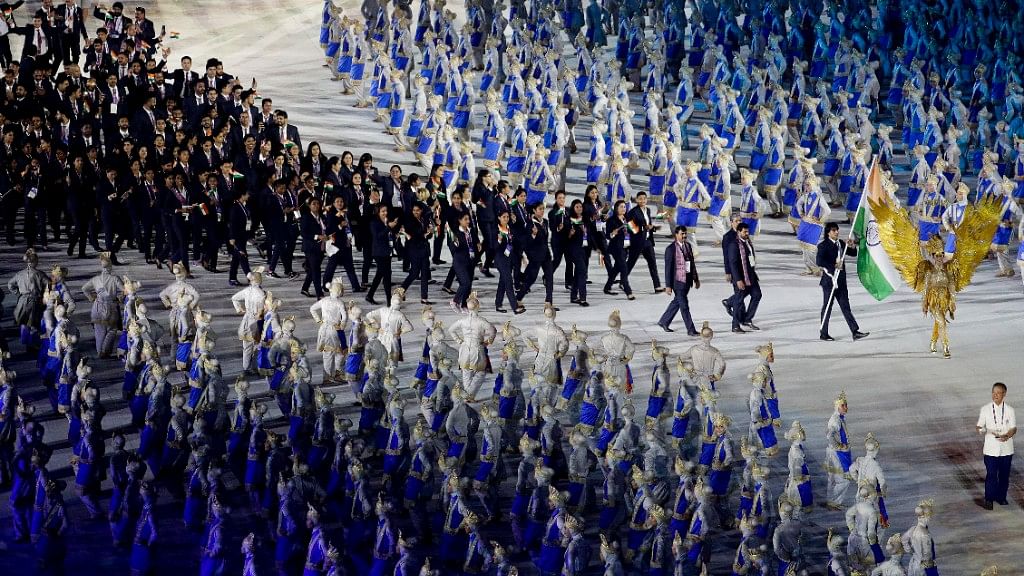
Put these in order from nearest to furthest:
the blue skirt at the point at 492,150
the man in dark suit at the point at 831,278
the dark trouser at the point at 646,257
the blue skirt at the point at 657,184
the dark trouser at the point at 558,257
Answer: the man in dark suit at the point at 831,278
the dark trouser at the point at 558,257
the dark trouser at the point at 646,257
the blue skirt at the point at 657,184
the blue skirt at the point at 492,150

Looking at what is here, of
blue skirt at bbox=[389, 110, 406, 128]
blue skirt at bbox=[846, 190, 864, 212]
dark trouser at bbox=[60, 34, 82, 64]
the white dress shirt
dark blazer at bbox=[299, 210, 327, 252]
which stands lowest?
the white dress shirt

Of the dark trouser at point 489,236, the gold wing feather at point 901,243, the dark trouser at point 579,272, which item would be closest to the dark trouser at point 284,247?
the dark trouser at point 489,236

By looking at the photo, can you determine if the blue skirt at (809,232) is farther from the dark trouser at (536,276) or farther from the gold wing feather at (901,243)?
the dark trouser at (536,276)

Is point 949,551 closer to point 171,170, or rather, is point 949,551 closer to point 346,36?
point 171,170

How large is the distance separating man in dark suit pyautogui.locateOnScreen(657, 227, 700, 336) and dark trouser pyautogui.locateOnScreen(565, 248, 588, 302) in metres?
1.16

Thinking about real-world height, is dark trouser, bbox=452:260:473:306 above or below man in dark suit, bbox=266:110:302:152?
below

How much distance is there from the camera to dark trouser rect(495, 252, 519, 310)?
2338 centimetres

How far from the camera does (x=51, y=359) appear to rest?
2088 centimetres

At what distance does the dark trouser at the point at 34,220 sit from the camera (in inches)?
974

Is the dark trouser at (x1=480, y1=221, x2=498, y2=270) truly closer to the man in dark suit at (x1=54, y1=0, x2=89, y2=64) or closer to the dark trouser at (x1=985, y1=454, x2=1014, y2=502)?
the dark trouser at (x1=985, y1=454, x2=1014, y2=502)

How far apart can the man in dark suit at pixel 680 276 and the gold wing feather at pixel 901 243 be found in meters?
2.12

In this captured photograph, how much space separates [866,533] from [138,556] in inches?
254

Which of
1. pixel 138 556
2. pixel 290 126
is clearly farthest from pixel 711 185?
pixel 138 556

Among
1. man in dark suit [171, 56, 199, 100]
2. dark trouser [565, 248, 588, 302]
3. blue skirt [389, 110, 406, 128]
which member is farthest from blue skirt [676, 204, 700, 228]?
man in dark suit [171, 56, 199, 100]
